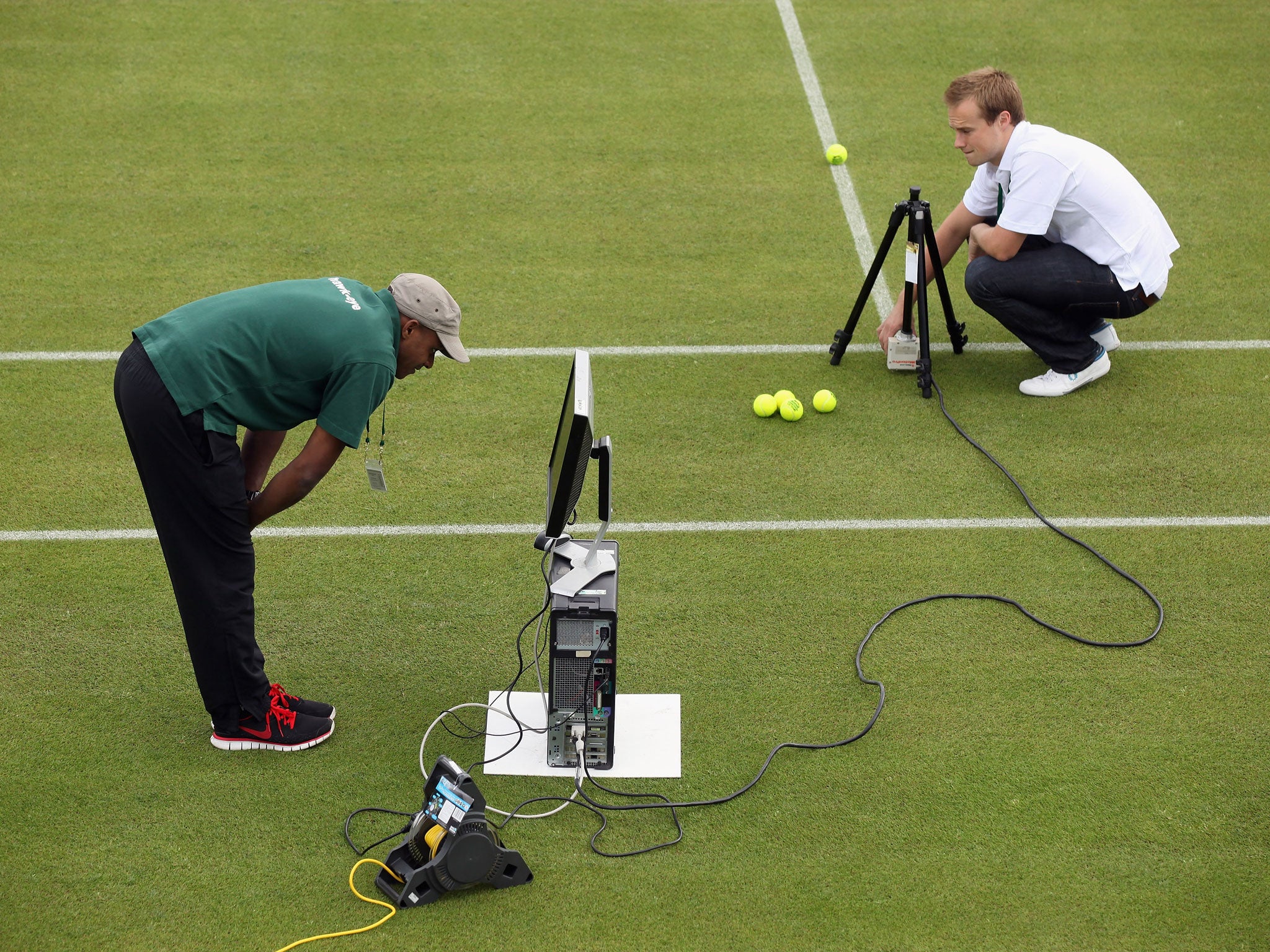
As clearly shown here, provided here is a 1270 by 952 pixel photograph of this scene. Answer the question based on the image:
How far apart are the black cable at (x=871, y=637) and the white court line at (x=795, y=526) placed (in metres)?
0.24

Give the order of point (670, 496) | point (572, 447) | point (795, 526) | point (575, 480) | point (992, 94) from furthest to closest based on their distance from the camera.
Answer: point (992, 94) → point (670, 496) → point (795, 526) → point (575, 480) → point (572, 447)

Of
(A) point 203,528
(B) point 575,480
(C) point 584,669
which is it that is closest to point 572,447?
(B) point 575,480

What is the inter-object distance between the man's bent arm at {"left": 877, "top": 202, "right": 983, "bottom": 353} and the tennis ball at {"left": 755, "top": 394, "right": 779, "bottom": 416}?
0.88 m

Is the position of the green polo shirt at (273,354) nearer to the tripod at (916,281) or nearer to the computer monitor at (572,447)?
the computer monitor at (572,447)

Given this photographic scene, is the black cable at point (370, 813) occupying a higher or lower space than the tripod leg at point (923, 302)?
lower

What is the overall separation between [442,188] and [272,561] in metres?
4.08

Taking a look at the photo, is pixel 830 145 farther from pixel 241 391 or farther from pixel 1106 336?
pixel 241 391

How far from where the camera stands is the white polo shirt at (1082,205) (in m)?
6.73

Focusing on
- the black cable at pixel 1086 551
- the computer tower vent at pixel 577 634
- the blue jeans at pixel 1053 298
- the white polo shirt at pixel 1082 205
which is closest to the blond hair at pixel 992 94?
the white polo shirt at pixel 1082 205

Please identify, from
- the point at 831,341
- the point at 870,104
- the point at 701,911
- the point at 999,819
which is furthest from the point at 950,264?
the point at 701,911

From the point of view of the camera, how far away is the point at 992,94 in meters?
6.65

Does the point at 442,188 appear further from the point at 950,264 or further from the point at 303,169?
the point at 950,264

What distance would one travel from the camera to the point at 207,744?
4.91 meters

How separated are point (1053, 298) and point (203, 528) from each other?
485 cm
